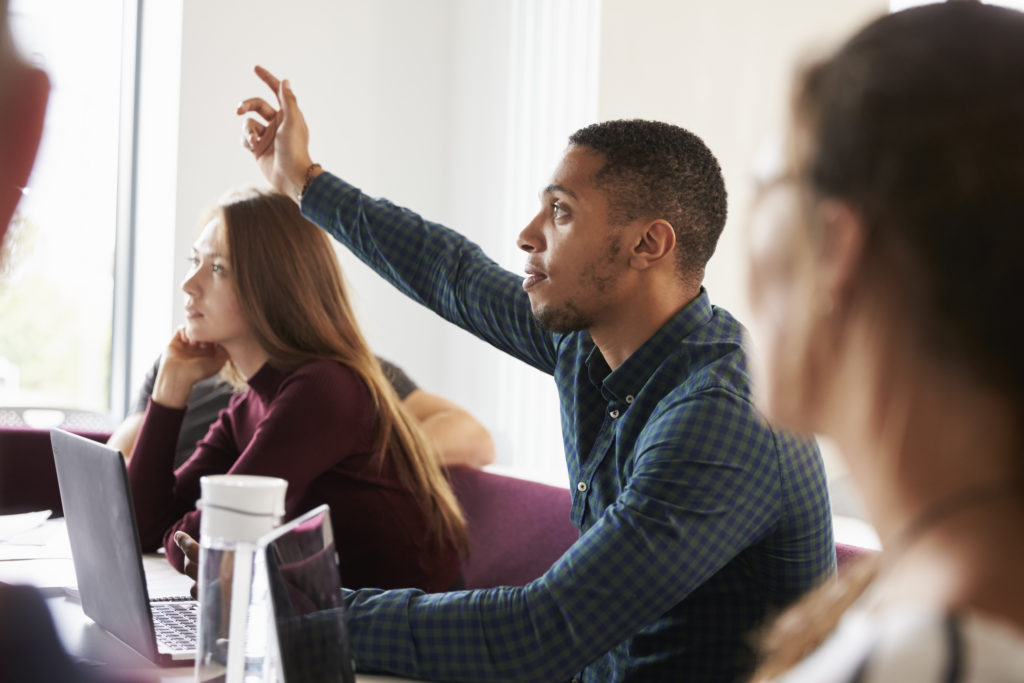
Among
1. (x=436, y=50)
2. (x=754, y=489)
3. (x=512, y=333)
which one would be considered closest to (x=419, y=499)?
(x=512, y=333)

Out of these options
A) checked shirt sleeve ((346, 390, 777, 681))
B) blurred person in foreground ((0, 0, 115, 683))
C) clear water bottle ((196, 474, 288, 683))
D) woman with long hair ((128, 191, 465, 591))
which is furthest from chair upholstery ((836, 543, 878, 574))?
blurred person in foreground ((0, 0, 115, 683))

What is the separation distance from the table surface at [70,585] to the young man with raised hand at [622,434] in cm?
14

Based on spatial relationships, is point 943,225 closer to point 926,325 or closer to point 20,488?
point 926,325

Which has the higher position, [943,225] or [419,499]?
[943,225]

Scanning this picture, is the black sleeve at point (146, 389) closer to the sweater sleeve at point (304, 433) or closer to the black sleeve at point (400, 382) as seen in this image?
the black sleeve at point (400, 382)

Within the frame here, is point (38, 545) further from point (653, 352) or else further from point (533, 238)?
point (653, 352)

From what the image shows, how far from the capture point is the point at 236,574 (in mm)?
838

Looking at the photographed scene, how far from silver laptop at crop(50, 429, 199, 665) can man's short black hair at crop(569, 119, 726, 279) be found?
71 centimetres

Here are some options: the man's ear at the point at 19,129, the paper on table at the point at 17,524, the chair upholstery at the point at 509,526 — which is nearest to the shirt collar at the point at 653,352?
the chair upholstery at the point at 509,526

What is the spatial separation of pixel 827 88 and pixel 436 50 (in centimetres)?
349

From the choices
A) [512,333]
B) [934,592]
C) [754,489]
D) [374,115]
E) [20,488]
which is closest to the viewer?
[934,592]

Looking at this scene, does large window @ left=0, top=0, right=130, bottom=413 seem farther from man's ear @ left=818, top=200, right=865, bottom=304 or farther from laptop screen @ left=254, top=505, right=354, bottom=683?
man's ear @ left=818, top=200, right=865, bottom=304

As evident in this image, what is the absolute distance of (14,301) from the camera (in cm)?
345

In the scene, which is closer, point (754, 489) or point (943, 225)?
point (943, 225)
